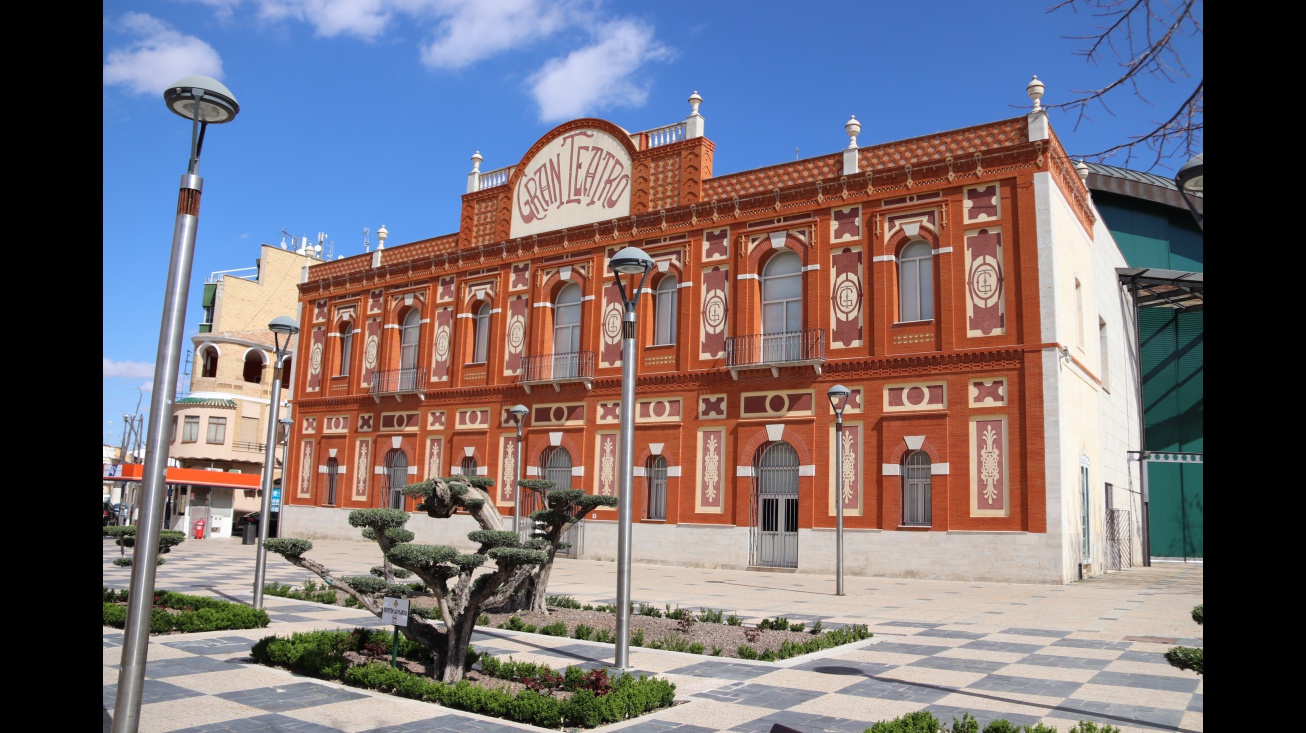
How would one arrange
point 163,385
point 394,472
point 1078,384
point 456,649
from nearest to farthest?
point 163,385, point 456,649, point 1078,384, point 394,472

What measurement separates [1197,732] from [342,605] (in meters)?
12.8

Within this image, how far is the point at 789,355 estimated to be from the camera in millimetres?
25375

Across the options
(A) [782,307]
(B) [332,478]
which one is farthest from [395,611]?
(B) [332,478]

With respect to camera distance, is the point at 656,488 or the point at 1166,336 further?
the point at 1166,336

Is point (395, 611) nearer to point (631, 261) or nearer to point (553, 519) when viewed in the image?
point (631, 261)

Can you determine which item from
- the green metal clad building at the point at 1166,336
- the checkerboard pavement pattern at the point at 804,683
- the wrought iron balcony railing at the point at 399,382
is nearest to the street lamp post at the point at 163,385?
the checkerboard pavement pattern at the point at 804,683

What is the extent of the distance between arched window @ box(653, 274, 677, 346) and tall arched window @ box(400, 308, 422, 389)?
10.9 metres

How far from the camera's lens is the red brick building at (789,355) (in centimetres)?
2222

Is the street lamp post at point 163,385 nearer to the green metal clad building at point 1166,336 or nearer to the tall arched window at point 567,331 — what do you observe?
the tall arched window at point 567,331

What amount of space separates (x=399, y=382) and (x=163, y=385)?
2872 centimetres

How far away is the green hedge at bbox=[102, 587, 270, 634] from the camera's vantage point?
1162 centimetres

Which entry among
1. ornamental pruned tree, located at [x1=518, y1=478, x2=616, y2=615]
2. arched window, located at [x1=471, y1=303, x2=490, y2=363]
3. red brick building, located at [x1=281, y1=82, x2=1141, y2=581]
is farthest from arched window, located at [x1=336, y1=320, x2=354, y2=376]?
ornamental pruned tree, located at [x1=518, y1=478, x2=616, y2=615]

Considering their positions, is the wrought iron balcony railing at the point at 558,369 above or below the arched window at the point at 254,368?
below

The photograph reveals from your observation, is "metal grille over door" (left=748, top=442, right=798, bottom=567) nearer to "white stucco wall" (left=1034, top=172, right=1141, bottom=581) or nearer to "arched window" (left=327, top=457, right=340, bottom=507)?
"white stucco wall" (left=1034, top=172, right=1141, bottom=581)
